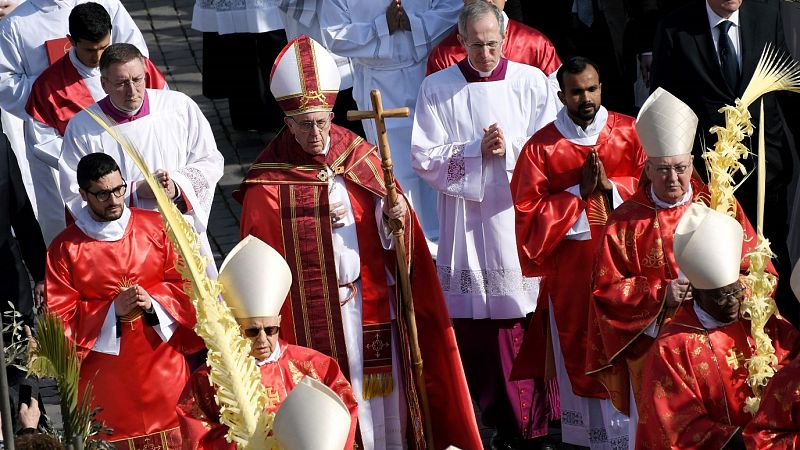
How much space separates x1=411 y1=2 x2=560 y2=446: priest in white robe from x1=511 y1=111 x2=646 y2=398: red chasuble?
558mm

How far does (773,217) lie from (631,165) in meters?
1.54

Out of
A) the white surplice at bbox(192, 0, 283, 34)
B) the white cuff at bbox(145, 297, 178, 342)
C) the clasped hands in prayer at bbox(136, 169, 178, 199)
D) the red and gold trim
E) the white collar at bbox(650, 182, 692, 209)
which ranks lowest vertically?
the red and gold trim

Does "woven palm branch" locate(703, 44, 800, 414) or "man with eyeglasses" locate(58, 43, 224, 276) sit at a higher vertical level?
"man with eyeglasses" locate(58, 43, 224, 276)

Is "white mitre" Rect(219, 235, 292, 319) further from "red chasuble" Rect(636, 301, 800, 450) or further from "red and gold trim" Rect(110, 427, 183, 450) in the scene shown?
"red and gold trim" Rect(110, 427, 183, 450)

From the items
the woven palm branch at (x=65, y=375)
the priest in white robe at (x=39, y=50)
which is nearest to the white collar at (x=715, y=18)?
the priest in white robe at (x=39, y=50)

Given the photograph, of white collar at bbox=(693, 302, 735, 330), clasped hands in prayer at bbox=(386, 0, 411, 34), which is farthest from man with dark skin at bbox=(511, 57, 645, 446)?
clasped hands in prayer at bbox=(386, 0, 411, 34)

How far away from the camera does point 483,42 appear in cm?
913

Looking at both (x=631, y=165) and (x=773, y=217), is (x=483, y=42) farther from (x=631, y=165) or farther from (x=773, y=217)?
(x=773, y=217)

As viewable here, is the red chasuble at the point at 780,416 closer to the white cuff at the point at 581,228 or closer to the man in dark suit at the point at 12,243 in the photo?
the white cuff at the point at 581,228

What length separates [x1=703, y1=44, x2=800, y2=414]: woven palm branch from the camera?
21.9 feet

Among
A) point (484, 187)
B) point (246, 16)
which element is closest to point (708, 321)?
→ point (484, 187)

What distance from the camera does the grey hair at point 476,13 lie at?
9102 mm

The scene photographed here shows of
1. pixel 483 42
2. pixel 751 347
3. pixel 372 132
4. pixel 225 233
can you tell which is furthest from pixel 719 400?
pixel 225 233

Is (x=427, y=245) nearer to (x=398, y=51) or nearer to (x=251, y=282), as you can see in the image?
(x=251, y=282)
